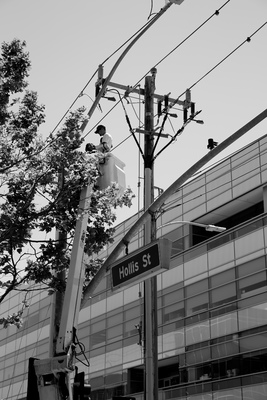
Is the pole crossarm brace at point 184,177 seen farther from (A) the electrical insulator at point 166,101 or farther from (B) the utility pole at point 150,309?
(A) the electrical insulator at point 166,101

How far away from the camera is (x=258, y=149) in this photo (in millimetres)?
32406

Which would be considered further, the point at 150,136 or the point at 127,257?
the point at 150,136

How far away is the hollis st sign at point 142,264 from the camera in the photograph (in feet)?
34.7

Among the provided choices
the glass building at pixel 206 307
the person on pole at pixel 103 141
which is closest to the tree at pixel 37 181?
the person on pole at pixel 103 141

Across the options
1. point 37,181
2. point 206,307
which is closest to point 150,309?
point 37,181

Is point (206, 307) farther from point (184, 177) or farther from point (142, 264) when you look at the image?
point (184, 177)

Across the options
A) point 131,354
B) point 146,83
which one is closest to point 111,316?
point 131,354

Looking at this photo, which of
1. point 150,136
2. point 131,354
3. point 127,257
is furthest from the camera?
point 131,354

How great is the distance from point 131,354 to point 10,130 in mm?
23767

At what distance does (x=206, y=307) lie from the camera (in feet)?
105

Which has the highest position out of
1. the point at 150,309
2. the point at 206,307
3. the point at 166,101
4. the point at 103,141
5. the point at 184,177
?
the point at 166,101

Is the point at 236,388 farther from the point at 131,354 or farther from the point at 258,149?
the point at 258,149

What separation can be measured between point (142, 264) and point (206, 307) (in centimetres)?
2177

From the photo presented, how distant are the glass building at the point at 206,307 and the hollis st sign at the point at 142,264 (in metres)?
15.0
